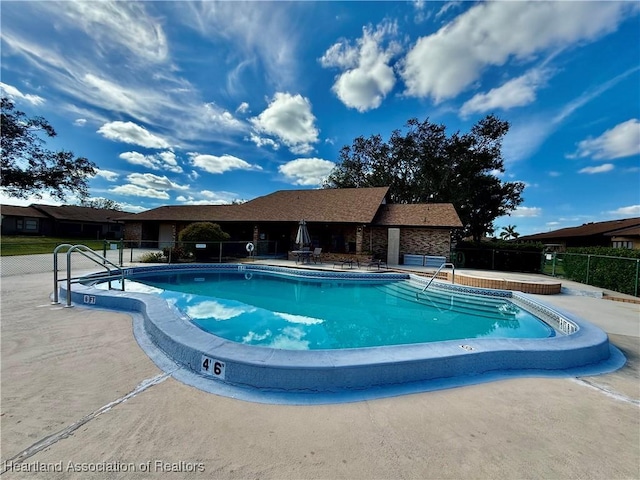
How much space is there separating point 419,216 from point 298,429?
17.8 meters

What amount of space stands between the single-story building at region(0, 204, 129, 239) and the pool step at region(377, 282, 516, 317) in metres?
34.4

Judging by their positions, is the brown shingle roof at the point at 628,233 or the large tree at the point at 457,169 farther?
the large tree at the point at 457,169

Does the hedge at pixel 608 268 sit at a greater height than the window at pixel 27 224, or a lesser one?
lesser

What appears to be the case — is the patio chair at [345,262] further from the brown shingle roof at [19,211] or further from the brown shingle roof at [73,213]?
the brown shingle roof at [19,211]

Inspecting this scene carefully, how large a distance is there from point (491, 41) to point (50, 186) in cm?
3713

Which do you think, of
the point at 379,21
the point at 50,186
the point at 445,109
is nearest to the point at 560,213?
the point at 445,109

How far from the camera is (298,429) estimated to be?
2.58 m

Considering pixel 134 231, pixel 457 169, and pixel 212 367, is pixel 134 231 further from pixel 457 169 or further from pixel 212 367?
pixel 457 169

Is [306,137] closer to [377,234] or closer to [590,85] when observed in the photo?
[377,234]

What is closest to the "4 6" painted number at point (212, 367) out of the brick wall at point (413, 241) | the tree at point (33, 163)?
the brick wall at point (413, 241)

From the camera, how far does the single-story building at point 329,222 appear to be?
17.7m

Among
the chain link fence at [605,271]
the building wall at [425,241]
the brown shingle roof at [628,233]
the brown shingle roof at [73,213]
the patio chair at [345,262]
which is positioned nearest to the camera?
the chain link fence at [605,271]

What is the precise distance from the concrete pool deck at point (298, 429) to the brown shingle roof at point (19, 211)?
44031 mm

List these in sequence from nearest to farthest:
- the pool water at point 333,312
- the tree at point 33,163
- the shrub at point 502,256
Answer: the pool water at point 333,312
the shrub at point 502,256
the tree at point 33,163
